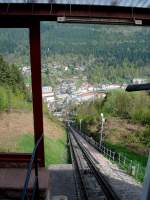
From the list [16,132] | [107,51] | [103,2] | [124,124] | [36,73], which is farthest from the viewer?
[107,51]

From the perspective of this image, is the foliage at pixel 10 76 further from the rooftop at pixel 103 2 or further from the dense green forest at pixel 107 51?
the dense green forest at pixel 107 51

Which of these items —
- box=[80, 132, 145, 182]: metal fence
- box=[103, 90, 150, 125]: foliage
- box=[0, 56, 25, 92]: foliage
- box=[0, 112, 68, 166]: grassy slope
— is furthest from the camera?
box=[103, 90, 150, 125]: foliage

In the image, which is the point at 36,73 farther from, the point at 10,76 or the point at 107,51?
the point at 107,51

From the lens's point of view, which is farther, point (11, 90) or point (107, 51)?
point (107, 51)

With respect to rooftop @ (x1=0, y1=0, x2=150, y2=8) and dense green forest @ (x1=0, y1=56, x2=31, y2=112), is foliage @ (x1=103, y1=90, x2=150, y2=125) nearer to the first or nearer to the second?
dense green forest @ (x1=0, y1=56, x2=31, y2=112)

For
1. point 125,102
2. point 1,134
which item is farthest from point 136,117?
point 1,134

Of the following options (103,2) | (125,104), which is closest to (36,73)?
(103,2)

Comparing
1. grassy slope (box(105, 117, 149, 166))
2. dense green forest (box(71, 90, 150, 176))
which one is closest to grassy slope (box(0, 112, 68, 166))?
dense green forest (box(71, 90, 150, 176))

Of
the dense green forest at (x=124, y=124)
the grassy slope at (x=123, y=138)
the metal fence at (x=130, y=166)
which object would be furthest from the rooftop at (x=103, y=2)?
the grassy slope at (x=123, y=138)

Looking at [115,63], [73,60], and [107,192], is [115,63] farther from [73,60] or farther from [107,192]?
[107,192]

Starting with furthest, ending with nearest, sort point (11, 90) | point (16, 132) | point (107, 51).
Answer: point (107, 51) < point (16, 132) < point (11, 90)

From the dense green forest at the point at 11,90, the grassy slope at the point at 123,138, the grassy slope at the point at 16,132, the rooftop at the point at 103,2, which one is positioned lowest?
the grassy slope at the point at 123,138
